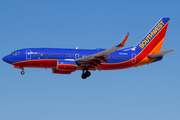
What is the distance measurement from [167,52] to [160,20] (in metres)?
10.1

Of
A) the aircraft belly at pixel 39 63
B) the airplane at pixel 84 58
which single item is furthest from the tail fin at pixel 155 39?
the aircraft belly at pixel 39 63

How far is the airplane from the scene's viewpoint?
60.3 metres

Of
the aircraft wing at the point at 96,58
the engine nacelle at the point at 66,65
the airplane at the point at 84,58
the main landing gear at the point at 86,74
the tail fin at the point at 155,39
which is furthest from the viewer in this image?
the tail fin at the point at 155,39

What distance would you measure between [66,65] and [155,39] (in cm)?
1846

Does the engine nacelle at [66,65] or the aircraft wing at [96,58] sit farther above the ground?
the aircraft wing at [96,58]

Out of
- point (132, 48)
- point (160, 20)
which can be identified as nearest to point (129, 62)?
point (132, 48)

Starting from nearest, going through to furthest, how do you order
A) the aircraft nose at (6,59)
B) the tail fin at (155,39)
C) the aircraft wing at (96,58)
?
1. the aircraft wing at (96,58)
2. the aircraft nose at (6,59)
3. the tail fin at (155,39)

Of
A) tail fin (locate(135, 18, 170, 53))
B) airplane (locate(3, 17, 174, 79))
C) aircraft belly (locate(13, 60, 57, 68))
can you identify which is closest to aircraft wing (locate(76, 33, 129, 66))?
airplane (locate(3, 17, 174, 79))

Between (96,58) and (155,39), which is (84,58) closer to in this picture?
(96,58)

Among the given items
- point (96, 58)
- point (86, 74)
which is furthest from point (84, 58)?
point (86, 74)

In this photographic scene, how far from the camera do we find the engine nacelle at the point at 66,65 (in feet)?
195

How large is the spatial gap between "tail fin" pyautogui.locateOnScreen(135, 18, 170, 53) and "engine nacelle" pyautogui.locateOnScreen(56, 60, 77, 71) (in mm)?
12907

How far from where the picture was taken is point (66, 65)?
59.7m

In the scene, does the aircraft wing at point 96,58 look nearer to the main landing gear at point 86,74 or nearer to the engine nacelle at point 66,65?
the engine nacelle at point 66,65
